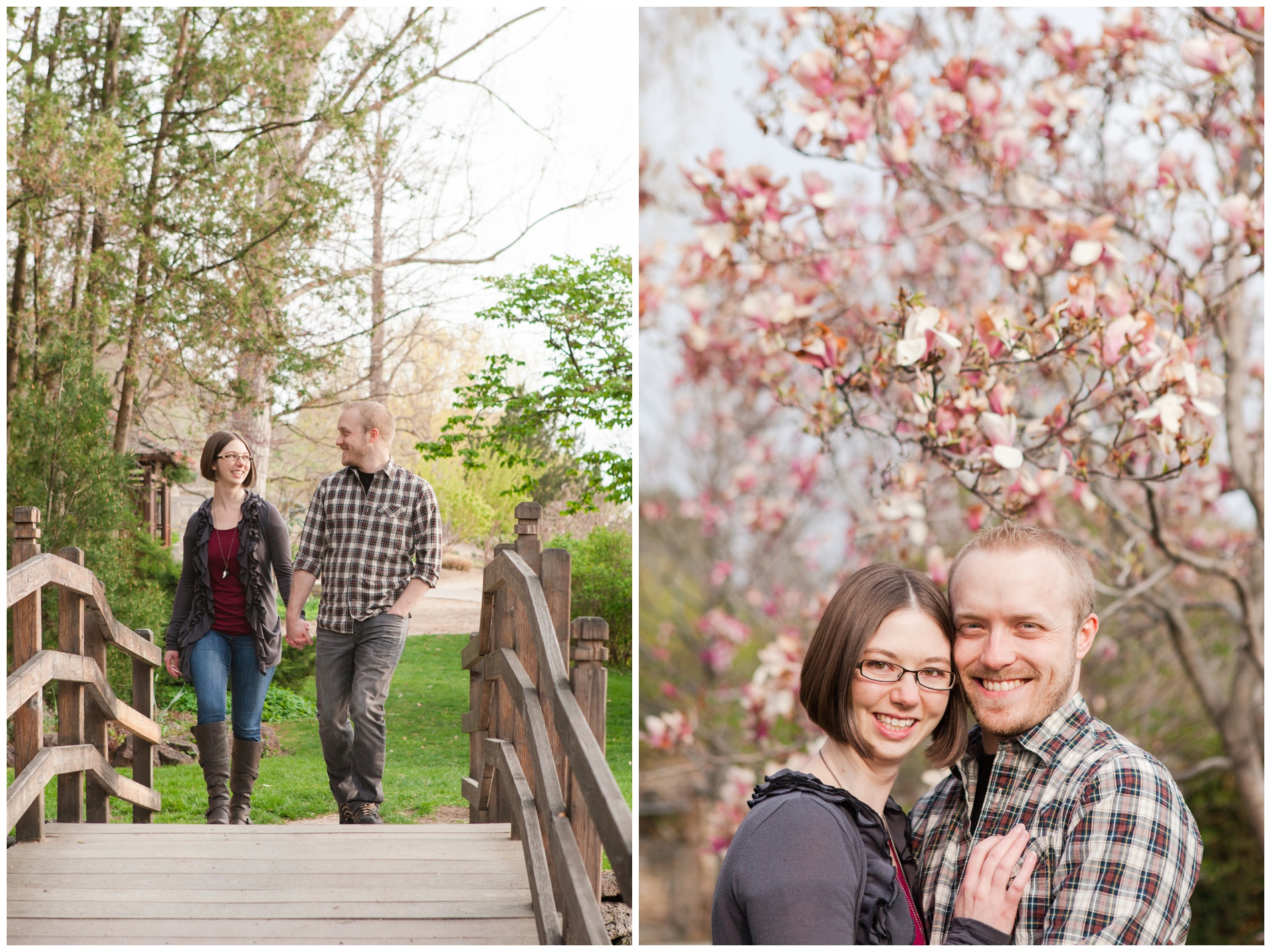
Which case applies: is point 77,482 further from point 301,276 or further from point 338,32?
point 338,32

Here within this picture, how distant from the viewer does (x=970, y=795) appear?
4.71 ft

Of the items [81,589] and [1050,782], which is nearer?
[1050,782]

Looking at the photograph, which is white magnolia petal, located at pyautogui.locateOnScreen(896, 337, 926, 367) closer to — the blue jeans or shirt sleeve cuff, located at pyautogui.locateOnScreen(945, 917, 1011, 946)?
shirt sleeve cuff, located at pyautogui.locateOnScreen(945, 917, 1011, 946)

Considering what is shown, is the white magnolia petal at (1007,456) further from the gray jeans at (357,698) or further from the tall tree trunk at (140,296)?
the tall tree trunk at (140,296)

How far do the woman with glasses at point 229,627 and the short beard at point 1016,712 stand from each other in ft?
7.89

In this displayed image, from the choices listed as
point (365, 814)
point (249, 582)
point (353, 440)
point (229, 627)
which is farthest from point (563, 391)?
point (365, 814)

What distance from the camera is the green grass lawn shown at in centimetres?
340

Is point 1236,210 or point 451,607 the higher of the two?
point 1236,210

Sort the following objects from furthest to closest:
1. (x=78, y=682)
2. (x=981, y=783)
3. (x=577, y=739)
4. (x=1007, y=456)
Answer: (x=78, y=682) → (x=1007, y=456) → (x=577, y=739) → (x=981, y=783)

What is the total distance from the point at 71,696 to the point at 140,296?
52.4 inches

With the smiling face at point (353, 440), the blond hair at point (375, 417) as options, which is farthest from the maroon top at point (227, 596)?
the blond hair at point (375, 417)

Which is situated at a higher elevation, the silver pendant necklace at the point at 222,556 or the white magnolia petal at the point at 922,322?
the white magnolia petal at the point at 922,322

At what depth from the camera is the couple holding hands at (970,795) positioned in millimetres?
1196

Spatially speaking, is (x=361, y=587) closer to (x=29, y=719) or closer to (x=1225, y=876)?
(x=29, y=719)
